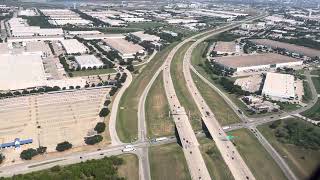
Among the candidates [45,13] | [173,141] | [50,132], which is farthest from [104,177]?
[45,13]

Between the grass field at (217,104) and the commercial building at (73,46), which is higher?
the commercial building at (73,46)

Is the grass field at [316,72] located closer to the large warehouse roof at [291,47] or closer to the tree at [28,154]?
the large warehouse roof at [291,47]

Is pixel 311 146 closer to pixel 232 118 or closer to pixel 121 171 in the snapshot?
pixel 232 118

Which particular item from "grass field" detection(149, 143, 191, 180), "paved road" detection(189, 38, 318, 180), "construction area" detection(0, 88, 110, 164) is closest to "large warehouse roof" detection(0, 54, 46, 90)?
"construction area" detection(0, 88, 110, 164)

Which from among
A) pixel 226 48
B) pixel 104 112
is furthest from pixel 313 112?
pixel 226 48

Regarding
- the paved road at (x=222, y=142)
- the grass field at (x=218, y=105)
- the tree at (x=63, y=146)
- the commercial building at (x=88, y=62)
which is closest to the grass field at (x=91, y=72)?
the commercial building at (x=88, y=62)

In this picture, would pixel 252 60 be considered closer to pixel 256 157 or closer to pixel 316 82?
pixel 316 82
